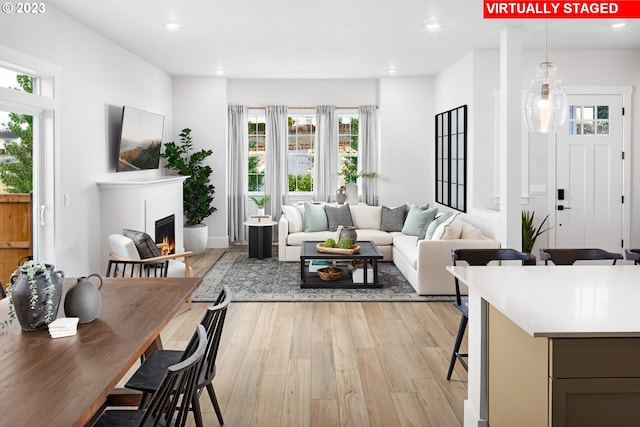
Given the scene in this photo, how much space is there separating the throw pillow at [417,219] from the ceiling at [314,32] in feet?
6.78

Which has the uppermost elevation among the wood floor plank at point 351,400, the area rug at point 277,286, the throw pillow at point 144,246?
the throw pillow at point 144,246

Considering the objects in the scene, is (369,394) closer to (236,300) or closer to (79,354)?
(79,354)

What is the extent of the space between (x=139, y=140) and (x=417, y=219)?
3.86 meters

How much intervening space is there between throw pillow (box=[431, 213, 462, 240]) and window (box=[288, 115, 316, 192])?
13.1 feet

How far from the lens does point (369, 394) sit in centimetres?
349

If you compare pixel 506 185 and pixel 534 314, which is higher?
pixel 506 185

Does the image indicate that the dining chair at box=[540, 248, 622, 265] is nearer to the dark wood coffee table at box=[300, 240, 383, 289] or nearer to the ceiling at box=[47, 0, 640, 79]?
the ceiling at box=[47, 0, 640, 79]

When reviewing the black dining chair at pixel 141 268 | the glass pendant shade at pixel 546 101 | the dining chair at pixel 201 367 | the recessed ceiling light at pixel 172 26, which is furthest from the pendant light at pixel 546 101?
the recessed ceiling light at pixel 172 26

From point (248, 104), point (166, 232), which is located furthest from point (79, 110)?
point (248, 104)

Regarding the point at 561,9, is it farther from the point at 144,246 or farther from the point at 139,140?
the point at 139,140

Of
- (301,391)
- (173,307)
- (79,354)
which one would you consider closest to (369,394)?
(301,391)

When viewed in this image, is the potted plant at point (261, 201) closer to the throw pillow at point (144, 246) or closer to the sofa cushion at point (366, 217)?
the sofa cushion at point (366, 217)

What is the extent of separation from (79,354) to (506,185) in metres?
4.77

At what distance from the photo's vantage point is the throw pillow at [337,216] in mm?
8539
